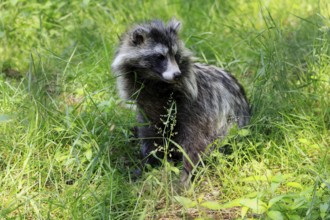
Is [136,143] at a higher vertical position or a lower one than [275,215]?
lower

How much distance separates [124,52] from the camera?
4586 millimetres

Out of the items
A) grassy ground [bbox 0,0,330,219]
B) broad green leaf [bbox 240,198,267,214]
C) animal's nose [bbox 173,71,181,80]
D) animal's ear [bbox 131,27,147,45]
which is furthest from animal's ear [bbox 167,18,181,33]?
broad green leaf [bbox 240,198,267,214]

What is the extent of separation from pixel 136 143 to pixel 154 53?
0.77 m

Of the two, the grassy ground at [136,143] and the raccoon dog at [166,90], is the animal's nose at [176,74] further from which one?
the grassy ground at [136,143]

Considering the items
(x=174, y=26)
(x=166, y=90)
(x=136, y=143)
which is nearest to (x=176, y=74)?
(x=166, y=90)

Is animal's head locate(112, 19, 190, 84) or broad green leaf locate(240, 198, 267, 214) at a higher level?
animal's head locate(112, 19, 190, 84)

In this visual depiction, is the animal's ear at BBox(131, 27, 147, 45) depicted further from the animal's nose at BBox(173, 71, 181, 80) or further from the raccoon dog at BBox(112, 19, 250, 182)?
the animal's nose at BBox(173, 71, 181, 80)

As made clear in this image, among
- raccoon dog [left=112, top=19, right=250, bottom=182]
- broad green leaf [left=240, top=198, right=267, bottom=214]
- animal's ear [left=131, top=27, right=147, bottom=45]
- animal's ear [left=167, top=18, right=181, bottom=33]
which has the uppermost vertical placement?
animal's ear [left=167, top=18, right=181, bottom=33]

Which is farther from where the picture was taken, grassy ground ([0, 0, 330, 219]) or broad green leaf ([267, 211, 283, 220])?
grassy ground ([0, 0, 330, 219])

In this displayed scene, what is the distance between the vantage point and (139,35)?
4500 mm

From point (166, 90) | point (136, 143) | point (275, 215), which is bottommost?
point (136, 143)

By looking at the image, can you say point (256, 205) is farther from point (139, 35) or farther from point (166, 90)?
point (139, 35)

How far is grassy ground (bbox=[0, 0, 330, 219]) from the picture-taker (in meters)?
3.70

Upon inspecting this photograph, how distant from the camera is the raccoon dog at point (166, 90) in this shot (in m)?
4.43
